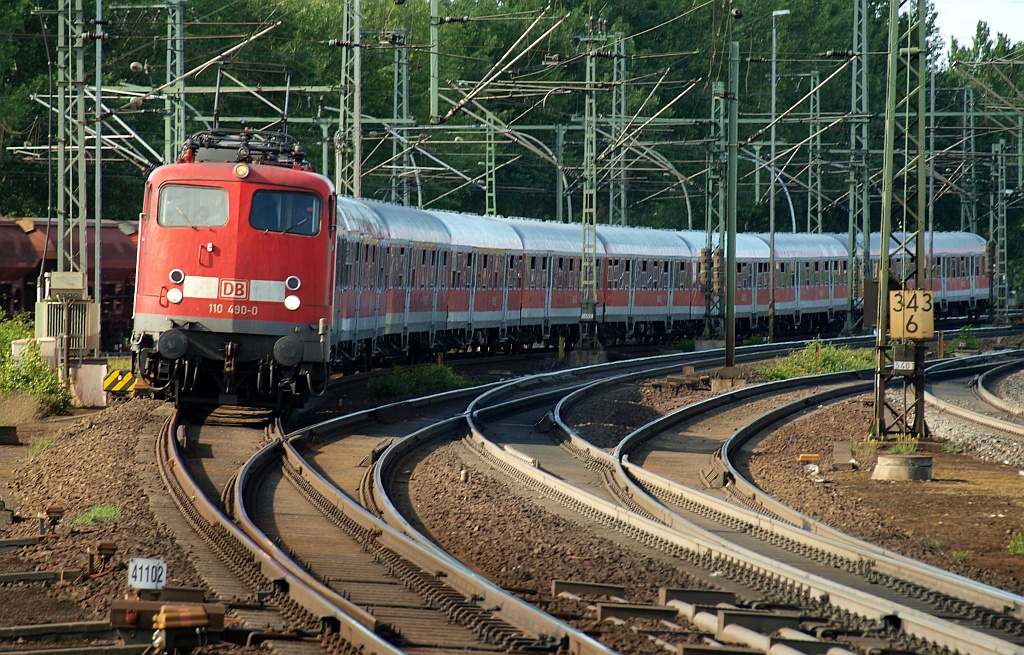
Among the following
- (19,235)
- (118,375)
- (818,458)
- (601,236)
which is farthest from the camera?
(601,236)

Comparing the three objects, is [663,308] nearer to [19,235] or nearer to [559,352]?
[559,352]

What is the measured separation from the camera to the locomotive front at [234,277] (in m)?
17.5

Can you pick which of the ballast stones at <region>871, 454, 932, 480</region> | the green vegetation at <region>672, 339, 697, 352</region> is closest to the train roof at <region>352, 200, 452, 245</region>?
the green vegetation at <region>672, 339, 697, 352</region>

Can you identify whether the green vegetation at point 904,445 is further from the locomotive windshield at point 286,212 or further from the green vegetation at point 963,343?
the green vegetation at point 963,343

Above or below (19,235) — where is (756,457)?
below

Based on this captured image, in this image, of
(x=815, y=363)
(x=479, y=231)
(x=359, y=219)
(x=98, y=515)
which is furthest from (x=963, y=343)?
(x=98, y=515)

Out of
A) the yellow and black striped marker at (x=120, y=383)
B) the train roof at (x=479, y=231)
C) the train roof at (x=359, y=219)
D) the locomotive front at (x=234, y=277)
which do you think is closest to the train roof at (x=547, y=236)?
the train roof at (x=479, y=231)

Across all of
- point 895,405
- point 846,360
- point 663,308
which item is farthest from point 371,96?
point 895,405

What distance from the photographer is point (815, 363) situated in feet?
109

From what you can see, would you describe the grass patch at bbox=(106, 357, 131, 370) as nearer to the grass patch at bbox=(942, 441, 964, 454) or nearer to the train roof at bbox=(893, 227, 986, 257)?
the grass patch at bbox=(942, 441, 964, 454)

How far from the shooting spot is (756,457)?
715 inches

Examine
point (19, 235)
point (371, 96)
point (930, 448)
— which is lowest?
point (930, 448)

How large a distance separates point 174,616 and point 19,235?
2735 cm

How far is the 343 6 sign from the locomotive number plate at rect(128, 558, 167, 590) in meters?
13.3
